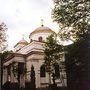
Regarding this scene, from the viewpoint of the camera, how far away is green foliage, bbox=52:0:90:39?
22766 millimetres

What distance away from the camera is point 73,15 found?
23.4 meters

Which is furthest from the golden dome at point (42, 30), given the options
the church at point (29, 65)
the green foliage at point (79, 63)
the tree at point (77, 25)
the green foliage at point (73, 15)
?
the green foliage at point (73, 15)

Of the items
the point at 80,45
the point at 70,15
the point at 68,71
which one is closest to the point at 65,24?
the point at 70,15

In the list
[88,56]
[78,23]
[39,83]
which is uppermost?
[78,23]

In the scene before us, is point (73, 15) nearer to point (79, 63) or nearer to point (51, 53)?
point (79, 63)

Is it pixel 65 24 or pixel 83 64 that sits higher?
pixel 65 24

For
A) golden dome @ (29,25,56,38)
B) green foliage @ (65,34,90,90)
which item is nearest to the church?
golden dome @ (29,25,56,38)

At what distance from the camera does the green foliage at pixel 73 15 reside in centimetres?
2277

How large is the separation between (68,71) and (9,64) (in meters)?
17.3

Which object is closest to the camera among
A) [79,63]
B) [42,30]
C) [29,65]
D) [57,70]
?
[79,63]

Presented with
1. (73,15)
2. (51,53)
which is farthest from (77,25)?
(51,53)

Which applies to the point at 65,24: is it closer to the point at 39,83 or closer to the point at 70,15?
the point at 70,15

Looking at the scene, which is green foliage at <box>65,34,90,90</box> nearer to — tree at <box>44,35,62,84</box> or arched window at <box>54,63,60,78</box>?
tree at <box>44,35,62,84</box>

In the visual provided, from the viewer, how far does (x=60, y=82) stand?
42.0 m
